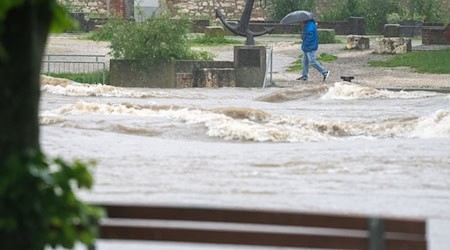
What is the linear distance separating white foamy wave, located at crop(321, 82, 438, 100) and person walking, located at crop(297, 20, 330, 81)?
4.08 m

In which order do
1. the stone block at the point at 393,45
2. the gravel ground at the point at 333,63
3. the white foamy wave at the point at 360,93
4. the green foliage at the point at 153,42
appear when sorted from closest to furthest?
the white foamy wave at the point at 360,93 → the green foliage at the point at 153,42 → the gravel ground at the point at 333,63 → the stone block at the point at 393,45

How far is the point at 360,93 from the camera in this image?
26.5 metres

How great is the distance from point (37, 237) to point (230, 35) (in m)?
41.7

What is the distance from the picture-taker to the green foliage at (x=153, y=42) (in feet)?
97.5

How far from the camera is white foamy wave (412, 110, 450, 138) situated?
2050cm

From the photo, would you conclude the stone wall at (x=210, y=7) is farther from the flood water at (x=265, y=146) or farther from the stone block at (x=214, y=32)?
the flood water at (x=265, y=146)

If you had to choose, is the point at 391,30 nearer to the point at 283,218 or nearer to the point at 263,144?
the point at 263,144

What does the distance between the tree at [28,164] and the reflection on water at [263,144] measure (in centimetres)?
669

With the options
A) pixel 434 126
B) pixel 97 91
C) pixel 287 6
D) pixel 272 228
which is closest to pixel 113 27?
pixel 97 91

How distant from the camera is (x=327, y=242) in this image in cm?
598

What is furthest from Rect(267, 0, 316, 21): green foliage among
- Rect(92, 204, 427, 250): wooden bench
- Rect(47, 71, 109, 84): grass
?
Rect(92, 204, 427, 250): wooden bench

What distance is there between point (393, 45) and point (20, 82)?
33.3 m

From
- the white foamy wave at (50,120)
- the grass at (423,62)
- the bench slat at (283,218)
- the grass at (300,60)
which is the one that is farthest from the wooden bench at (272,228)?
the grass at (300,60)

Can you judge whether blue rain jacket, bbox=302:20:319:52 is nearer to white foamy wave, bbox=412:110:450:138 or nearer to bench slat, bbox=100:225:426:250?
white foamy wave, bbox=412:110:450:138
